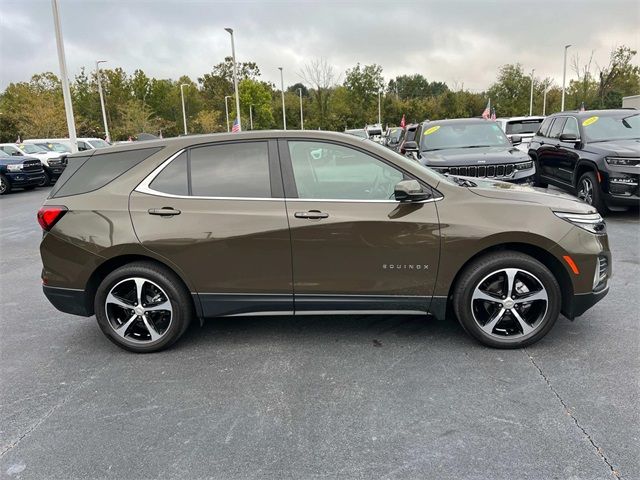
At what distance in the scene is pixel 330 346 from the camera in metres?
3.86

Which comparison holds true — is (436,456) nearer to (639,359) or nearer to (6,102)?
(639,359)

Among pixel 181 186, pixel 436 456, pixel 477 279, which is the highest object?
pixel 181 186

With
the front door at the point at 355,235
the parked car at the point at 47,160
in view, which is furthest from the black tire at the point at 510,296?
the parked car at the point at 47,160

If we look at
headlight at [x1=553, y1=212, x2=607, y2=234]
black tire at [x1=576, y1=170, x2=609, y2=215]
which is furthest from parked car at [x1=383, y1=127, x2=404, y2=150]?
headlight at [x1=553, y1=212, x2=607, y2=234]

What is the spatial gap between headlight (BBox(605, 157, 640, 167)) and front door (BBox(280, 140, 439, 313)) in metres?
5.89

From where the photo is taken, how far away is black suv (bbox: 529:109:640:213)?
7750 mm

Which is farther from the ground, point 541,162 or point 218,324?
point 541,162

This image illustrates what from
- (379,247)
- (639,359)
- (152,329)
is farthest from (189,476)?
(639,359)

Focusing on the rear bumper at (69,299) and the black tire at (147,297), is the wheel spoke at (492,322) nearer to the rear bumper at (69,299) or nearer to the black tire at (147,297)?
the black tire at (147,297)

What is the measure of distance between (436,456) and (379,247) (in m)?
1.51

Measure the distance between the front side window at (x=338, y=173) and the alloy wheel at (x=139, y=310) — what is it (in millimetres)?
1409

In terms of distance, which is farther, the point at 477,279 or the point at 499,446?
the point at 477,279

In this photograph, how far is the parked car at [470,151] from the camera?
311 inches

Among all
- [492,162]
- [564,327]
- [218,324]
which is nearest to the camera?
[564,327]
